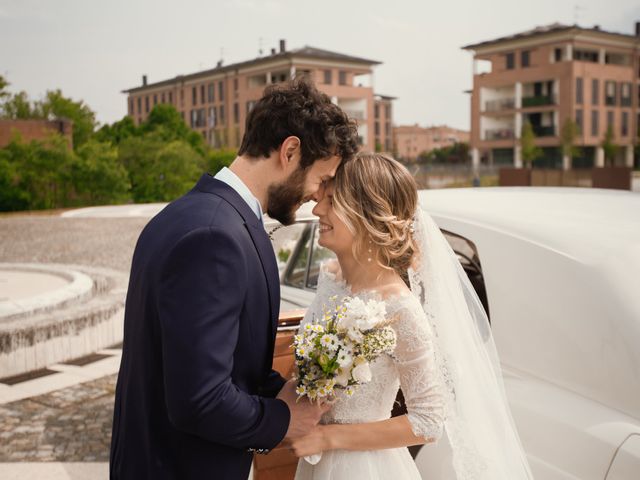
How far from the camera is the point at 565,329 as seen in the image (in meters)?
2.40

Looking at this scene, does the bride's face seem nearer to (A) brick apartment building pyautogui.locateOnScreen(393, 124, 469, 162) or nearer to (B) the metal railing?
(B) the metal railing

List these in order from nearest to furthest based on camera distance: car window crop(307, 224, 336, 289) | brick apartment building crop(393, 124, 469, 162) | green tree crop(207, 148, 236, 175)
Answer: car window crop(307, 224, 336, 289), green tree crop(207, 148, 236, 175), brick apartment building crop(393, 124, 469, 162)

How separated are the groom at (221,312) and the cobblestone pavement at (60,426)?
11.1 ft

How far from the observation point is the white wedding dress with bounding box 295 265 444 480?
2344 millimetres

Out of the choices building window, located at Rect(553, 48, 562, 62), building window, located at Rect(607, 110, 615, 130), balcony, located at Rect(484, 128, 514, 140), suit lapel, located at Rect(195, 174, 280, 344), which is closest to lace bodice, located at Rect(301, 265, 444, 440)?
suit lapel, located at Rect(195, 174, 280, 344)

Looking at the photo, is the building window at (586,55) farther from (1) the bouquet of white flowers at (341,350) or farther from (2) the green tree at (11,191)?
(1) the bouquet of white flowers at (341,350)

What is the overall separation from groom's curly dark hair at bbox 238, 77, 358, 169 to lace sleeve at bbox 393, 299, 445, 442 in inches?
25.1

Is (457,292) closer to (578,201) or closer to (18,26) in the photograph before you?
(578,201)

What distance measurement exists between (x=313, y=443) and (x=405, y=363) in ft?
1.35

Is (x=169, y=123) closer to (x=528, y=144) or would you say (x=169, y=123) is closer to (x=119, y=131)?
(x=119, y=131)

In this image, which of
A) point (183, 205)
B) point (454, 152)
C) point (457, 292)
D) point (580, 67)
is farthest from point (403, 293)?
point (454, 152)

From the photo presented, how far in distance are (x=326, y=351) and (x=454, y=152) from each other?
108 m

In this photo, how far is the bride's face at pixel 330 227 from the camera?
2.54 meters

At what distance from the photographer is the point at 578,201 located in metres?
3.26
